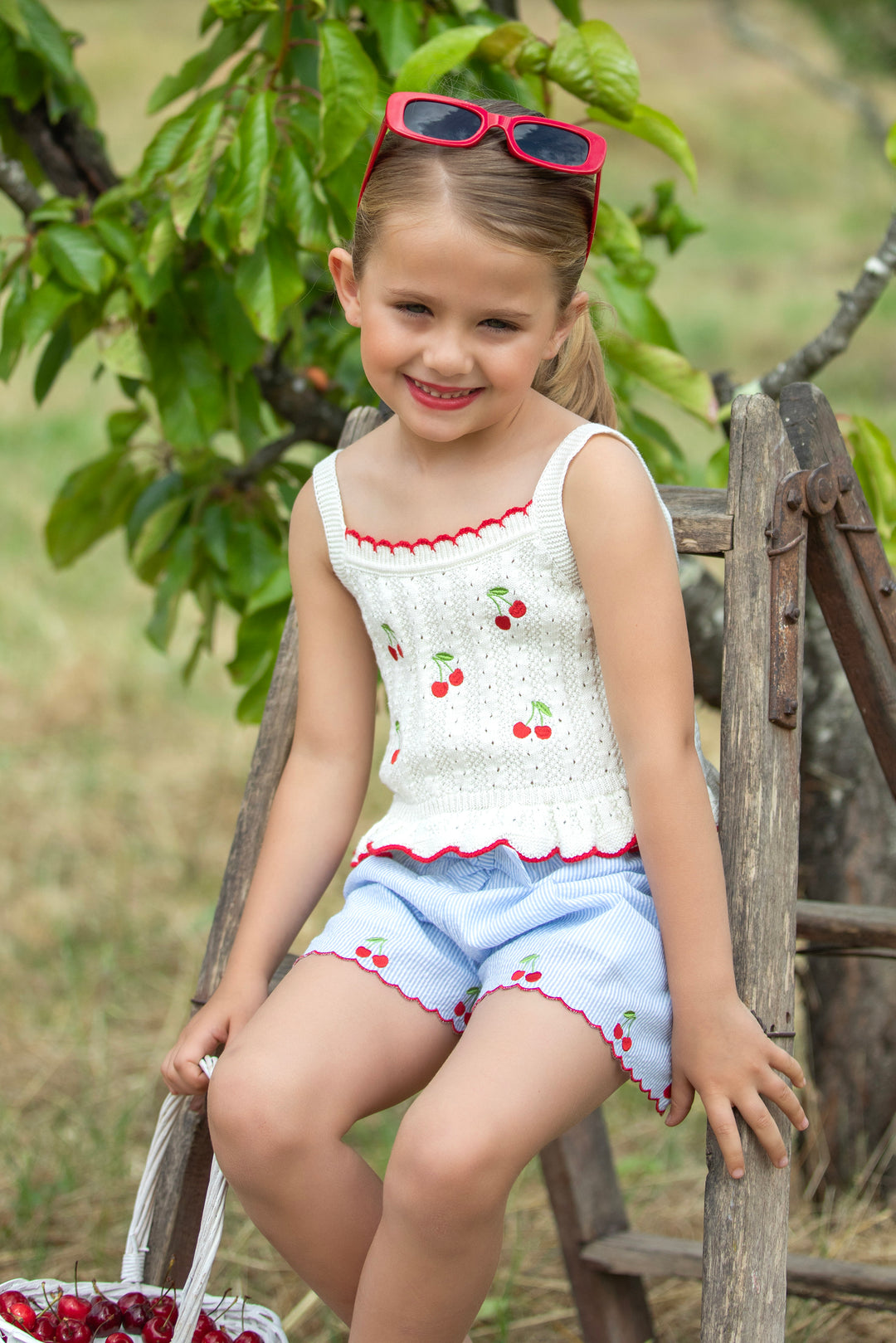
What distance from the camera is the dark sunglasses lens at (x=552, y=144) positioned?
138cm

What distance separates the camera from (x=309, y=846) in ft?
5.41

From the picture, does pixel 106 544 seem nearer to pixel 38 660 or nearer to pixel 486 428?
pixel 38 660

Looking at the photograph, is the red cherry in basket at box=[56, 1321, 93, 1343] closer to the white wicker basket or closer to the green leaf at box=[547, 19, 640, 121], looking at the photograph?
the white wicker basket

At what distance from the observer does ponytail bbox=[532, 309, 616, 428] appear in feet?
5.29

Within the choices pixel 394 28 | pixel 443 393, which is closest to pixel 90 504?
pixel 394 28

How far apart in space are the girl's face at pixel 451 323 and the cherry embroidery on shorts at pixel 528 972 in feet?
1.83

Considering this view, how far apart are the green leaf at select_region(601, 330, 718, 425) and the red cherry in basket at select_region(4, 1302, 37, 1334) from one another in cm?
136

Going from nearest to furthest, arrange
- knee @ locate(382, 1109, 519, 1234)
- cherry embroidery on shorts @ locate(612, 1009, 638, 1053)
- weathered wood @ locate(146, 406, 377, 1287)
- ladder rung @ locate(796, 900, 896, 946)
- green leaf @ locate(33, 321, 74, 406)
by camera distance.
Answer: knee @ locate(382, 1109, 519, 1234), cherry embroidery on shorts @ locate(612, 1009, 638, 1053), weathered wood @ locate(146, 406, 377, 1287), ladder rung @ locate(796, 900, 896, 946), green leaf @ locate(33, 321, 74, 406)

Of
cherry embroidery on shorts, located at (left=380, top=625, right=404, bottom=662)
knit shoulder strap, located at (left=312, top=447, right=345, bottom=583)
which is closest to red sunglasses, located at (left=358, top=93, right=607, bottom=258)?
knit shoulder strap, located at (left=312, top=447, right=345, bottom=583)

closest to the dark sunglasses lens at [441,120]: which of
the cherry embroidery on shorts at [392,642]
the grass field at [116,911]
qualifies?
the cherry embroidery on shorts at [392,642]

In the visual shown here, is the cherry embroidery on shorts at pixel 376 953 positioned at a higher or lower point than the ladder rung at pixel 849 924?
higher

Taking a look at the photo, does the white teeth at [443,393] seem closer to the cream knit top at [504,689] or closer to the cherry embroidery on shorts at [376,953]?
the cream knit top at [504,689]

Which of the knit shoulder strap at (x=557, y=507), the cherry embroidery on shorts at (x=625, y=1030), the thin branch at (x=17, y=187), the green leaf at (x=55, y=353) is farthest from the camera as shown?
the green leaf at (x=55, y=353)

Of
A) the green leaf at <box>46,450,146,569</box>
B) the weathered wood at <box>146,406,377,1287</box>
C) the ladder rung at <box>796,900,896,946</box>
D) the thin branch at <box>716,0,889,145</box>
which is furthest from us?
the thin branch at <box>716,0,889,145</box>
